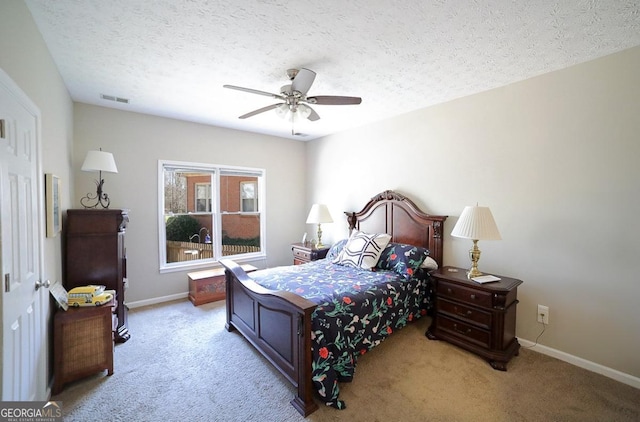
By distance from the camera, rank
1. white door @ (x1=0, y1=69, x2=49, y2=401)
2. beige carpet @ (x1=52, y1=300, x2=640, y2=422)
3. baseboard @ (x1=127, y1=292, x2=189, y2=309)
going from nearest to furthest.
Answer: white door @ (x1=0, y1=69, x2=49, y2=401) → beige carpet @ (x1=52, y1=300, x2=640, y2=422) → baseboard @ (x1=127, y1=292, x2=189, y2=309)

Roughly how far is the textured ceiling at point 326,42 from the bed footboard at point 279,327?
1933mm

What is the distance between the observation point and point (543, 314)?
96.7 inches

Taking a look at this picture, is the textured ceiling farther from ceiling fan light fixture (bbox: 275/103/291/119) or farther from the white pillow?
the white pillow

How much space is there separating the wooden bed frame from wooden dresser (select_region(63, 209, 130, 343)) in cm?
105

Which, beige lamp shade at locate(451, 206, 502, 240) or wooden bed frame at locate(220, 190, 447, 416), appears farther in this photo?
beige lamp shade at locate(451, 206, 502, 240)

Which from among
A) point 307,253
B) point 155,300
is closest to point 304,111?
point 307,253

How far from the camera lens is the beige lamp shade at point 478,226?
7.67 ft

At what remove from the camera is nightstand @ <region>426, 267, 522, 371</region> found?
2238 mm

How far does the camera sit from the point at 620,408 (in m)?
1.79

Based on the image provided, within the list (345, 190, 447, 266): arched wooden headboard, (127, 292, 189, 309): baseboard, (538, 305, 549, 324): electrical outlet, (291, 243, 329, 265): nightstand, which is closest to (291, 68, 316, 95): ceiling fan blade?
(345, 190, 447, 266): arched wooden headboard

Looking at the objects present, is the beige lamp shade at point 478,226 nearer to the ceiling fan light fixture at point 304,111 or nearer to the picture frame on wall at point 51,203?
the ceiling fan light fixture at point 304,111

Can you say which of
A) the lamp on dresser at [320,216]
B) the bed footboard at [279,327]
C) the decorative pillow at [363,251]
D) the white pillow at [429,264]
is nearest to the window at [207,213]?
the lamp on dresser at [320,216]

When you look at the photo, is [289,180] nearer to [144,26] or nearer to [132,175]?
[132,175]

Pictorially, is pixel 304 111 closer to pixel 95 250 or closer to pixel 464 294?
pixel 464 294
